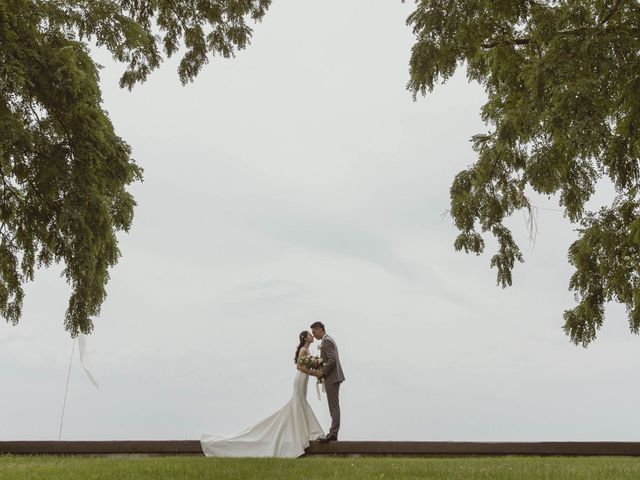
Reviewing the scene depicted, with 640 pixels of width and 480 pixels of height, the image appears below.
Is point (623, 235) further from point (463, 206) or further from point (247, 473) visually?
point (247, 473)

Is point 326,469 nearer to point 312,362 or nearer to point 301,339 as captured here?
point 312,362

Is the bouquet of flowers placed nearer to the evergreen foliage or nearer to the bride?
the bride

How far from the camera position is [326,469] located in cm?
1098

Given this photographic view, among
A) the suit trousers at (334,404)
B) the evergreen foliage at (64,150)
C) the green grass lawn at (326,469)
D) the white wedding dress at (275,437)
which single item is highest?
the evergreen foliage at (64,150)

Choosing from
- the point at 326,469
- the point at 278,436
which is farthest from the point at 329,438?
the point at 326,469

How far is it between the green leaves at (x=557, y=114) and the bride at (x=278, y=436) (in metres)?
5.35

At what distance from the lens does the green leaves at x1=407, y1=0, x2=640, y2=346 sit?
830 cm

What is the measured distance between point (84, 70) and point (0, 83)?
1.21m

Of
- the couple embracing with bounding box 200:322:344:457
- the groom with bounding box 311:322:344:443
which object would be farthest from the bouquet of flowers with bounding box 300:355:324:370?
the groom with bounding box 311:322:344:443

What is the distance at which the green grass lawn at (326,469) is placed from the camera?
1029 centimetres

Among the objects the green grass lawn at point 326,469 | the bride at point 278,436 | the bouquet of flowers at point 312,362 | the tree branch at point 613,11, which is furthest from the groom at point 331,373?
the tree branch at point 613,11

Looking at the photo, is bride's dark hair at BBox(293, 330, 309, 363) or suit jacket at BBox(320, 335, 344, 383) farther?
bride's dark hair at BBox(293, 330, 309, 363)

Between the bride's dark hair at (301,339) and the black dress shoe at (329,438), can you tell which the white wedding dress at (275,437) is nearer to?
the black dress shoe at (329,438)

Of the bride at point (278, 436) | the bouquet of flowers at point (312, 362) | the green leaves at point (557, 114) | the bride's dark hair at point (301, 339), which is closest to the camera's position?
the green leaves at point (557, 114)
